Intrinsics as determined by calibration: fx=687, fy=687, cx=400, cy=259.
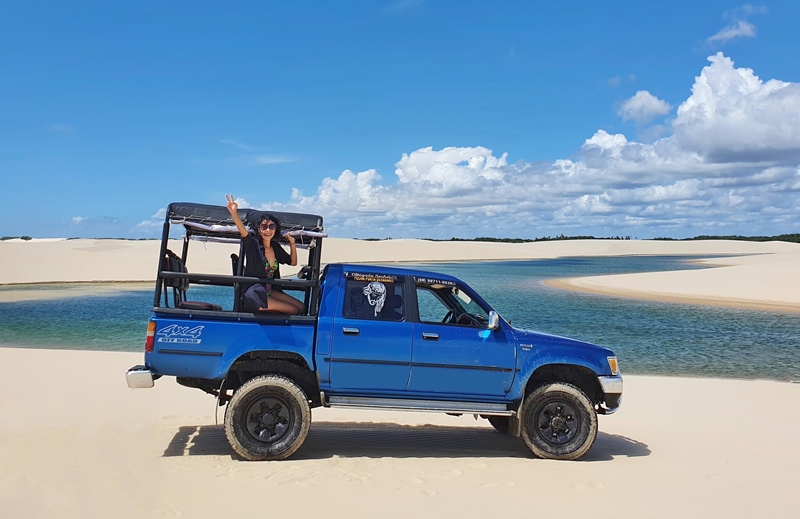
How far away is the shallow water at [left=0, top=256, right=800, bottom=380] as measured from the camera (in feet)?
54.1

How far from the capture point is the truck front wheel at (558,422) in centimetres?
748

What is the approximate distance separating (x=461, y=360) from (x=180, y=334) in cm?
291

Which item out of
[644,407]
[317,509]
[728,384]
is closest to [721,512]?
[317,509]

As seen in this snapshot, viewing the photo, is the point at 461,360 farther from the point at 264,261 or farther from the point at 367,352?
the point at 264,261

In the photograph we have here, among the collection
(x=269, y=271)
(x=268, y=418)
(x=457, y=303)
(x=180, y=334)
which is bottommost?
(x=268, y=418)

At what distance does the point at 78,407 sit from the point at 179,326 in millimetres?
3792

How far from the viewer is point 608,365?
7719mm

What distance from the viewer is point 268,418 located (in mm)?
7109

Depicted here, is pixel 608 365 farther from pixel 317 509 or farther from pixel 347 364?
pixel 317 509

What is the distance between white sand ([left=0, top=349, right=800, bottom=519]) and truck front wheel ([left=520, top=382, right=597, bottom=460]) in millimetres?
176

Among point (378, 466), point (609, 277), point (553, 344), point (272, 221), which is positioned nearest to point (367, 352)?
point (378, 466)

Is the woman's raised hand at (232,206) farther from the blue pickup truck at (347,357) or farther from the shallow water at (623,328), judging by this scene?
the shallow water at (623,328)

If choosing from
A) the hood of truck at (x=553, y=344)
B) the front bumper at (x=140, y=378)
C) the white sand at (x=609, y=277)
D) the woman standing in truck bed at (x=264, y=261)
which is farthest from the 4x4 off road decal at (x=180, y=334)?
the hood of truck at (x=553, y=344)

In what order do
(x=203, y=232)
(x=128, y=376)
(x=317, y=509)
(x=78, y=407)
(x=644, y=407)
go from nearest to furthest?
(x=317, y=509) < (x=128, y=376) < (x=203, y=232) < (x=78, y=407) < (x=644, y=407)
